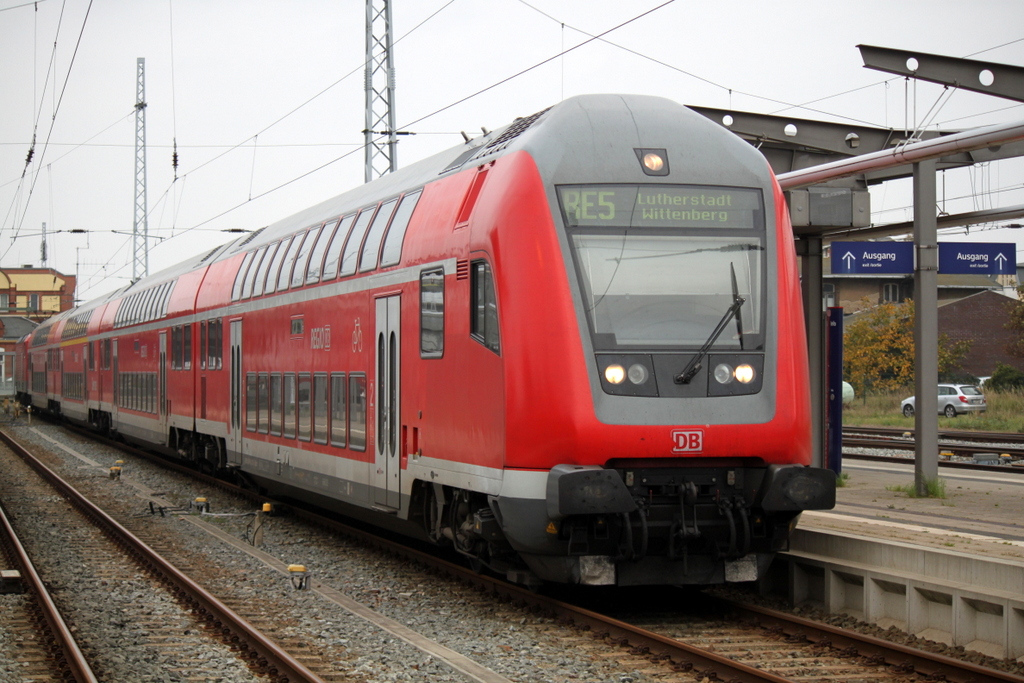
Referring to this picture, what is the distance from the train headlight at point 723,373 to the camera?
8570 mm

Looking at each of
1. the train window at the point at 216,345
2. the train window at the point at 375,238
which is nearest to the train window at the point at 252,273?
the train window at the point at 216,345

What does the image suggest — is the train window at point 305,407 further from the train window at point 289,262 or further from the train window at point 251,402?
the train window at point 251,402

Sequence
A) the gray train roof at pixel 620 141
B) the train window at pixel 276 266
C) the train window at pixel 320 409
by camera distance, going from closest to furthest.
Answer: the gray train roof at pixel 620 141, the train window at pixel 320 409, the train window at pixel 276 266

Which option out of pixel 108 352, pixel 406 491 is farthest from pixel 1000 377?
pixel 406 491

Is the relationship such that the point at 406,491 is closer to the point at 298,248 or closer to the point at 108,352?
the point at 298,248

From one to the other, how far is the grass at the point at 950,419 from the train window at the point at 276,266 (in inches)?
835

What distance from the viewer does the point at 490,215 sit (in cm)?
889

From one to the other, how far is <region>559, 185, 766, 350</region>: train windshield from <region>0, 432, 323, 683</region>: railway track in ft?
10.5

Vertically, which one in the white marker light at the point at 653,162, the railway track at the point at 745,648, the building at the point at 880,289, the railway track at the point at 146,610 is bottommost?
the railway track at the point at 146,610

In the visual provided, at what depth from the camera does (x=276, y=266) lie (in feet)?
50.8

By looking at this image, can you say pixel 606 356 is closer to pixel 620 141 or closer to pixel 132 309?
pixel 620 141

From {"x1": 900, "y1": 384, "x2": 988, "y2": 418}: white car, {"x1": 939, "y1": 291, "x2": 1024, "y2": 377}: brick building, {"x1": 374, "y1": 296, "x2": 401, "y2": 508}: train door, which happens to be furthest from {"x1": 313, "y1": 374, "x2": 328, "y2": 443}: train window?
{"x1": 939, "y1": 291, "x2": 1024, "y2": 377}: brick building

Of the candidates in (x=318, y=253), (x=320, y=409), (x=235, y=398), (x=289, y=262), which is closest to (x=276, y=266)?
(x=289, y=262)

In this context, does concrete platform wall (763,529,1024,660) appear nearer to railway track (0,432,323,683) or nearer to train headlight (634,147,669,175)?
train headlight (634,147,669,175)
